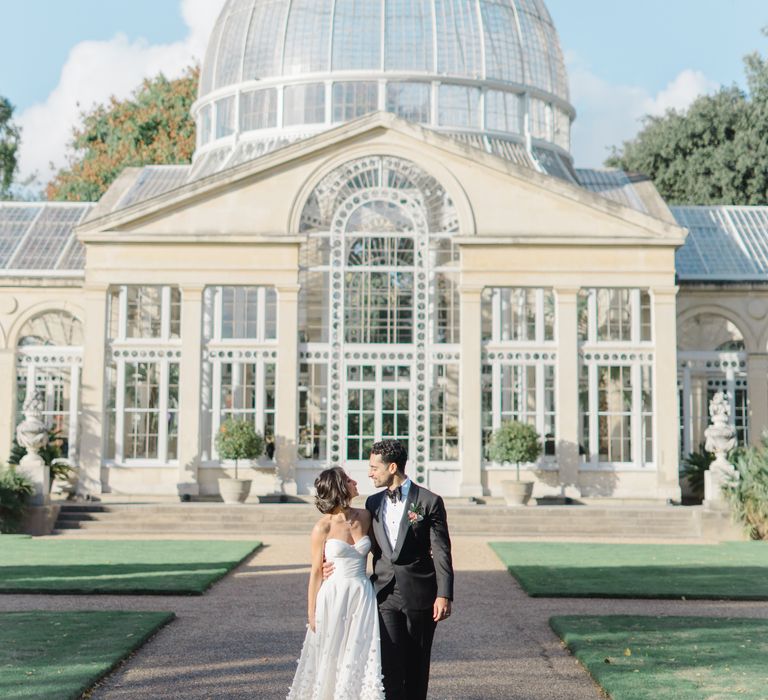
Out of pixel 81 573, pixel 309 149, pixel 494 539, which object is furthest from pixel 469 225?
pixel 81 573

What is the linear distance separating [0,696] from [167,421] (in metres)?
18.9

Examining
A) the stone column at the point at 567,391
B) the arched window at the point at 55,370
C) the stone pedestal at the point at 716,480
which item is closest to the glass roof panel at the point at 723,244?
the stone column at the point at 567,391

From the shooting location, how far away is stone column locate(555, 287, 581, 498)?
26047mm

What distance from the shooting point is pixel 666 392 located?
86.2 ft

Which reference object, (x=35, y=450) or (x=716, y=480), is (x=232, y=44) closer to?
(x=35, y=450)

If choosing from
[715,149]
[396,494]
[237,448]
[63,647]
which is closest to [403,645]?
[396,494]

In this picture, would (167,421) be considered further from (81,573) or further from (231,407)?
(81,573)

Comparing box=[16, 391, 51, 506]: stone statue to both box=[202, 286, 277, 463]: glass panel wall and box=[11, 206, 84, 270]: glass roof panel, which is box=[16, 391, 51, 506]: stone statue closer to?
box=[202, 286, 277, 463]: glass panel wall

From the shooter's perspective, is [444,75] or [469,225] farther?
[444,75]

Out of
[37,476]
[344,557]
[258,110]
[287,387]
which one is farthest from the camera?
[258,110]

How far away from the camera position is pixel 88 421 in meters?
26.4

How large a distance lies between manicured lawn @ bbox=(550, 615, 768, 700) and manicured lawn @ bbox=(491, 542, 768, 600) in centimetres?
194

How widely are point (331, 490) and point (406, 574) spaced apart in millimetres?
697

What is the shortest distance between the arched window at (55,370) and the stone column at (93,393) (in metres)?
2.05
